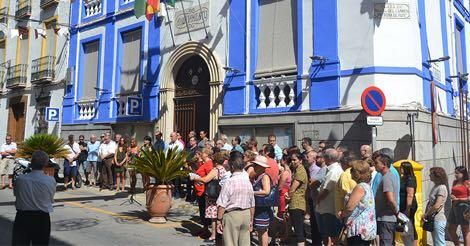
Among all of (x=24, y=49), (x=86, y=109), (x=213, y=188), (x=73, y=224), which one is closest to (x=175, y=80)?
(x=86, y=109)

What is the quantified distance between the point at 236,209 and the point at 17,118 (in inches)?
813

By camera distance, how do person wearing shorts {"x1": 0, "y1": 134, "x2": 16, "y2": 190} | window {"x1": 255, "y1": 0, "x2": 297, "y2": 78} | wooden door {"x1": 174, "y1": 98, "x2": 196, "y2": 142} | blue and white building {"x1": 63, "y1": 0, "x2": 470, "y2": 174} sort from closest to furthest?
blue and white building {"x1": 63, "y1": 0, "x2": 470, "y2": 174} → window {"x1": 255, "y1": 0, "x2": 297, "y2": 78} → wooden door {"x1": 174, "y1": 98, "x2": 196, "y2": 142} → person wearing shorts {"x1": 0, "y1": 134, "x2": 16, "y2": 190}

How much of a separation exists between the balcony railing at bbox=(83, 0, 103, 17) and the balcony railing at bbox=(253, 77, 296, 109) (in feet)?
29.4

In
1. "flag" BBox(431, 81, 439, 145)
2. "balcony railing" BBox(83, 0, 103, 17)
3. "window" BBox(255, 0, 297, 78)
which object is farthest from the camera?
"balcony railing" BBox(83, 0, 103, 17)

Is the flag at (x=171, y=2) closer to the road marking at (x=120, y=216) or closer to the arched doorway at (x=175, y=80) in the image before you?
the arched doorway at (x=175, y=80)

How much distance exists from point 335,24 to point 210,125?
4.65 metres

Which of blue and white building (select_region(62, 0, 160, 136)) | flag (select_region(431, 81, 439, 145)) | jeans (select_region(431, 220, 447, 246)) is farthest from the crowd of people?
blue and white building (select_region(62, 0, 160, 136))

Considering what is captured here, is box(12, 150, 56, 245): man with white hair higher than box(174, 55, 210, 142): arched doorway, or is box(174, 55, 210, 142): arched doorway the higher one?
box(174, 55, 210, 142): arched doorway

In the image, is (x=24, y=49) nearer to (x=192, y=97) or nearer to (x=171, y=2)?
(x=171, y=2)

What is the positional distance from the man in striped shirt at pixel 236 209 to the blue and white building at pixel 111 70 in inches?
369

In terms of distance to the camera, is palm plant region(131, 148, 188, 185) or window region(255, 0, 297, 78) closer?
palm plant region(131, 148, 188, 185)

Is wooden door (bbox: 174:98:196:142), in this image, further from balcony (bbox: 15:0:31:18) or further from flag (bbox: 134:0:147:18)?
balcony (bbox: 15:0:31:18)

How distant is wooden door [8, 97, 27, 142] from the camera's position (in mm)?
21094

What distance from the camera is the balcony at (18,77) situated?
68.4ft
